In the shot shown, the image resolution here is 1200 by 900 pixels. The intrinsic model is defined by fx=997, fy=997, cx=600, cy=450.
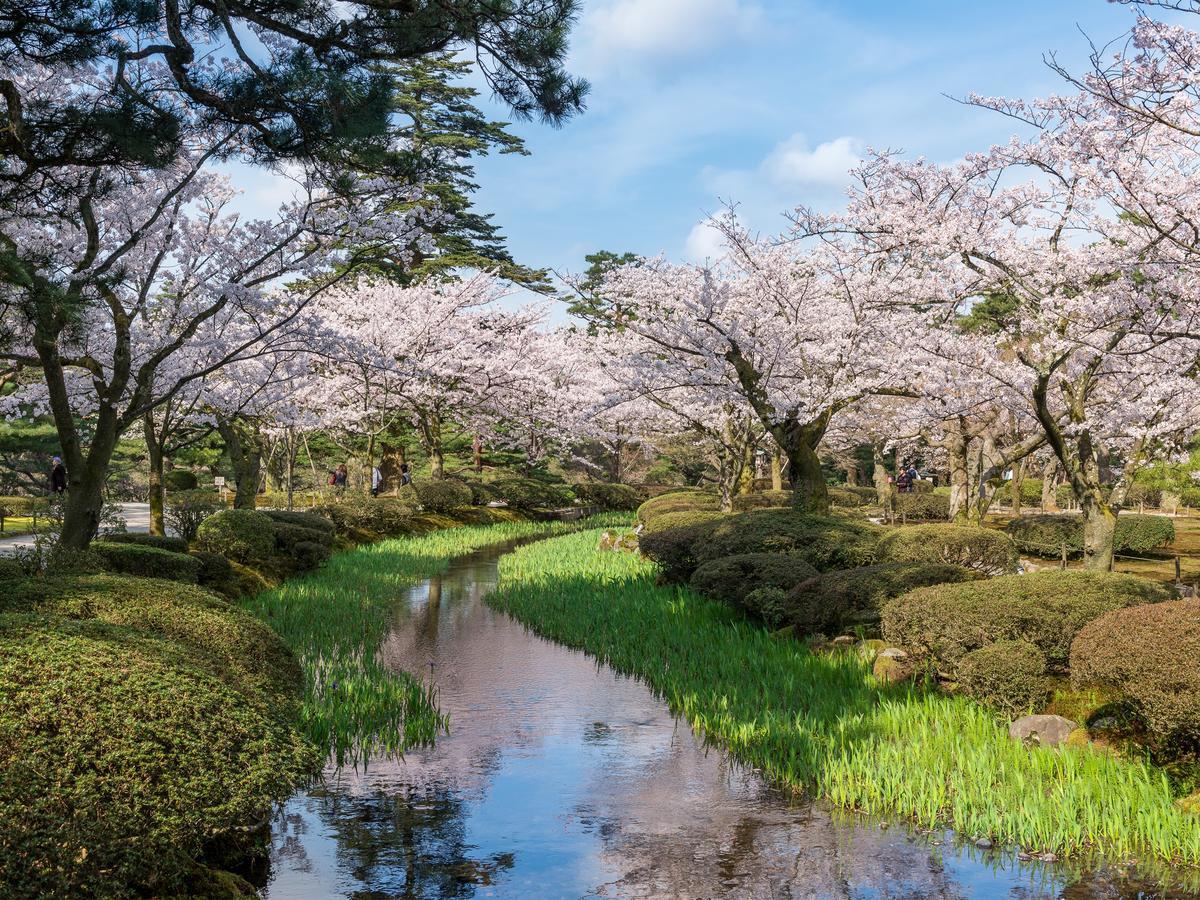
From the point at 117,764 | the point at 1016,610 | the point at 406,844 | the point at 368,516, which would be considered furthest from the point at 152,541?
the point at 368,516

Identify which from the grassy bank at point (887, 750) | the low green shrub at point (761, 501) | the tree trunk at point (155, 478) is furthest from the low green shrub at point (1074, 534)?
the tree trunk at point (155, 478)

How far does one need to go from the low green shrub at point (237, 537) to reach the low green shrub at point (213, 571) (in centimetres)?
88

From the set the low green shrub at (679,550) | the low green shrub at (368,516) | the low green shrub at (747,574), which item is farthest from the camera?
the low green shrub at (368,516)

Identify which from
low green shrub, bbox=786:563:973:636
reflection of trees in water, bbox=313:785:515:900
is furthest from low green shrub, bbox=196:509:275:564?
reflection of trees in water, bbox=313:785:515:900

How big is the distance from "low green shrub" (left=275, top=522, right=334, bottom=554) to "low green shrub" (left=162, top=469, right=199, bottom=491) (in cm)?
2327

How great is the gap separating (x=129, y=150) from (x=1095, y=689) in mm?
7818

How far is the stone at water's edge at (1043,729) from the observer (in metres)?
6.80

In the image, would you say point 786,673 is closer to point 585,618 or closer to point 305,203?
point 585,618

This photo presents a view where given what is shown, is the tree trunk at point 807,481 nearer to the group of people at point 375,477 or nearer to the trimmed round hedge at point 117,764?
the trimmed round hedge at point 117,764

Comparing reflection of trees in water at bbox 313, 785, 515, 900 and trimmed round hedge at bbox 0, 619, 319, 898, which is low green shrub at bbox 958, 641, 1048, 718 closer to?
reflection of trees in water at bbox 313, 785, 515, 900

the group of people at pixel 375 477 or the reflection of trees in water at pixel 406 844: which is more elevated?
the group of people at pixel 375 477

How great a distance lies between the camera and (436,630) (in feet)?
40.3

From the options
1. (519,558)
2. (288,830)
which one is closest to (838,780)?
(288,830)

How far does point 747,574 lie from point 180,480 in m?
32.2
